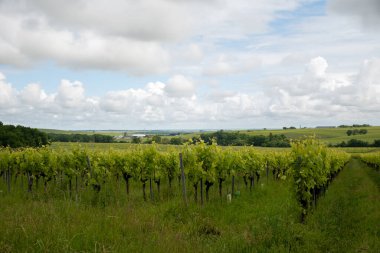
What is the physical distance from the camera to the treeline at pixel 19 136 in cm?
6237

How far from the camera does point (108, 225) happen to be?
8133mm

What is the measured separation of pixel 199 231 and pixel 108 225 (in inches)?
120

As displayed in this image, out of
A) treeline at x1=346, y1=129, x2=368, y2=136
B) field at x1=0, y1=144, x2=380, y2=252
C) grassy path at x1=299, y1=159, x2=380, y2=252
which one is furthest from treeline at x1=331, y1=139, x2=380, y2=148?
field at x1=0, y1=144, x2=380, y2=252

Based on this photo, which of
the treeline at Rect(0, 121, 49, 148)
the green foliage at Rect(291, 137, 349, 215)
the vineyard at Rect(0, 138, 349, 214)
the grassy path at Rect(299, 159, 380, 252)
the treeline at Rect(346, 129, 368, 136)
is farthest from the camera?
the treeline at Rect(346, 129, 368, 136)

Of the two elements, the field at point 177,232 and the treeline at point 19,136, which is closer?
the field at point 177,232

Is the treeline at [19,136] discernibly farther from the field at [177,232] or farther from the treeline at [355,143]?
the treeline at [355,143]

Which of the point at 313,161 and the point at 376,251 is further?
the point at 313,161

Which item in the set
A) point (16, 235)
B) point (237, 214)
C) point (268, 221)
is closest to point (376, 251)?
point (268, 221)

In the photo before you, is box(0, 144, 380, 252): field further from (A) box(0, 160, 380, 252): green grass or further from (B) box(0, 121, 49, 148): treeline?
(B) box(0, 121, 49, 148): treeline

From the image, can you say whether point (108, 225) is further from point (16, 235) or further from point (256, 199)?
point (256, 199)

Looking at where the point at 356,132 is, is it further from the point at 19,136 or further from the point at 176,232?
the point at 176,232

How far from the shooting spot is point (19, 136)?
2650 inches

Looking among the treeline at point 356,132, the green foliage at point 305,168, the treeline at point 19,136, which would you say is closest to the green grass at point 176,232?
the green foliage at point 305,168

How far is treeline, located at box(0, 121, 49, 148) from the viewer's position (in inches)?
2456
